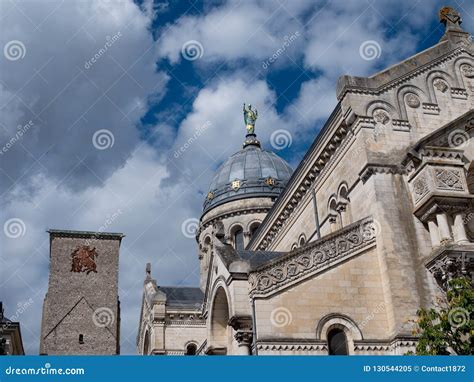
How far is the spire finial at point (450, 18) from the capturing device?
29980 mm

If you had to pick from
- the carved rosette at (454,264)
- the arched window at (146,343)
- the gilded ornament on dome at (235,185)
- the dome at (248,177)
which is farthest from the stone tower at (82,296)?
the carved rosette at (454,264)

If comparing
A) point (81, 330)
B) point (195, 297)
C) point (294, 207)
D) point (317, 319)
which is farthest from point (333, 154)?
point (81, 330)

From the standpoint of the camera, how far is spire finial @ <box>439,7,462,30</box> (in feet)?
98.4

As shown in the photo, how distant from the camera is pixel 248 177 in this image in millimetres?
58438

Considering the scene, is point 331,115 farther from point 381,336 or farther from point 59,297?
point 59,297

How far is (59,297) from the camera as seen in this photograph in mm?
57500

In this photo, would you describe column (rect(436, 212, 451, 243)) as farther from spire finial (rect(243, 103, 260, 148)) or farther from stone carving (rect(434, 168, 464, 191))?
spire finial (rect(243, 103, 260, 148))

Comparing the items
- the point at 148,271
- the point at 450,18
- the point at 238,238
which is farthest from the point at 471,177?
the point at 148,271

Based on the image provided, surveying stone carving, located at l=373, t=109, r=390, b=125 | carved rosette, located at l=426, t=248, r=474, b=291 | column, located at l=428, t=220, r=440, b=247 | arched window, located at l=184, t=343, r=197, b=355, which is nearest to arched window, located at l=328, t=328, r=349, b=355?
carved rosette, located at l=426, t=248, r=474, b=291

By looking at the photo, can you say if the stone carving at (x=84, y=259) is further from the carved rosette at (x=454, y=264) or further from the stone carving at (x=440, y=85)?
the carved rosette at (x=454, y=264)

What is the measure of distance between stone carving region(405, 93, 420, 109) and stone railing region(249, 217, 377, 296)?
18.4 feet

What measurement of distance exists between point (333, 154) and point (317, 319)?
27.8 feet

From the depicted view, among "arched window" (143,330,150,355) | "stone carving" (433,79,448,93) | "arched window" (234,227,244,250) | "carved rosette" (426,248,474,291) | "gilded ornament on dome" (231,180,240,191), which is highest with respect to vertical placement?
"gilded ornament on dome" (231,180,240,191)

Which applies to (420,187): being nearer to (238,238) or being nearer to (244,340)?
(244,340)
